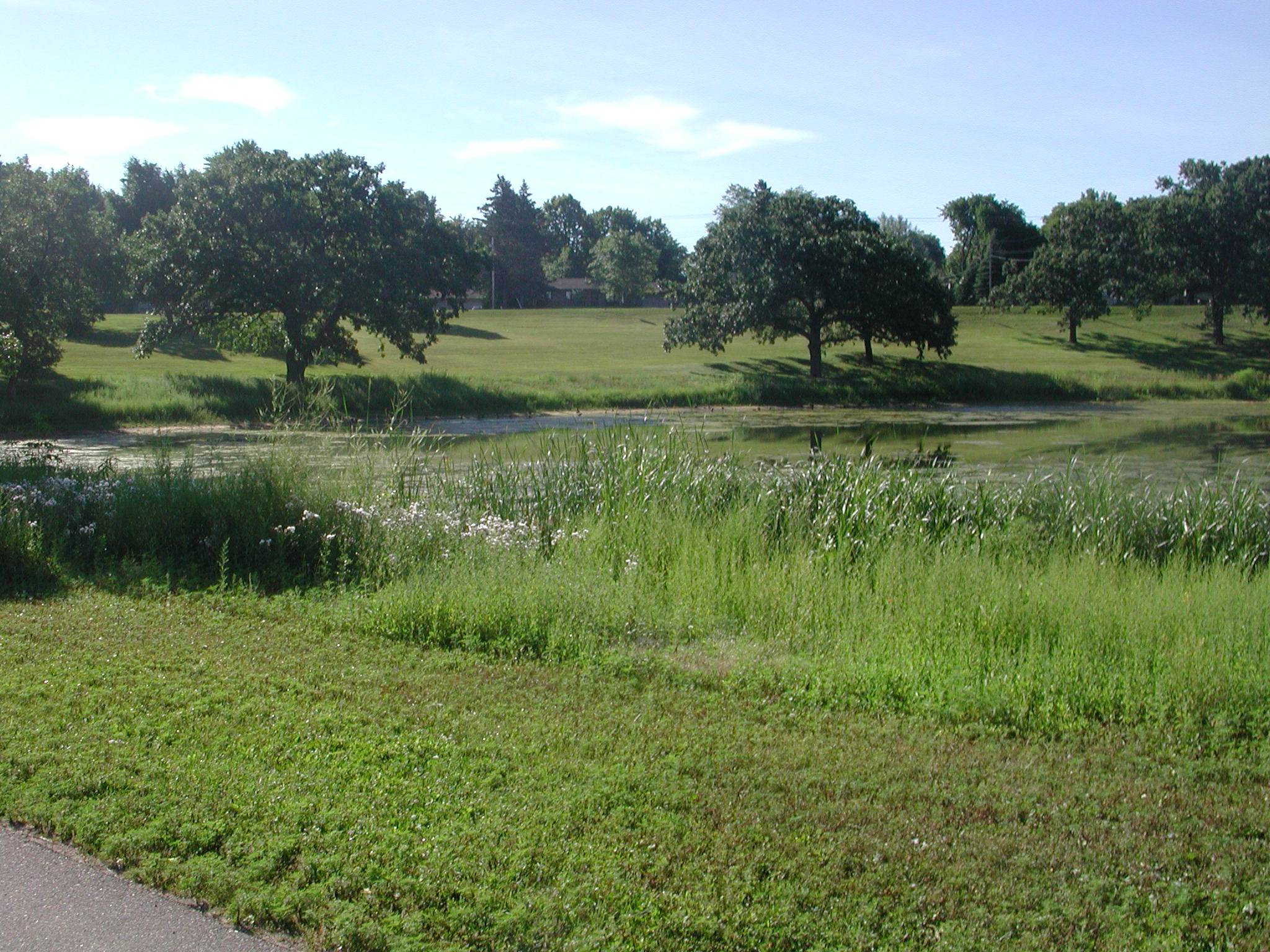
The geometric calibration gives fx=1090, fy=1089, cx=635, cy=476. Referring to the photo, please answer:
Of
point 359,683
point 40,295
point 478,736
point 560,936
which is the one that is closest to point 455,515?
point 359,683

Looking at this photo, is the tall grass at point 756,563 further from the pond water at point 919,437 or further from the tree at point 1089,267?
the tree at point 1089,267

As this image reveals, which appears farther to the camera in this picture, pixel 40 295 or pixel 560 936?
pixel 40 295

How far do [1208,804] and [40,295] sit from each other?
3620 centimetres

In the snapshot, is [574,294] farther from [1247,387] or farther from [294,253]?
[294,253]

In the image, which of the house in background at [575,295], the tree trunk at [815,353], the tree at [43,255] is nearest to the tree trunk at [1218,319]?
the tree trunk at [815,353]

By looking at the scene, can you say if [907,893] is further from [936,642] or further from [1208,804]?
[936,642]

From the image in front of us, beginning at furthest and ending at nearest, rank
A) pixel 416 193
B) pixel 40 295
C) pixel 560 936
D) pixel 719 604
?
pixel 416 193, pixel 40 295, pixel 719 604, pixel 560 936

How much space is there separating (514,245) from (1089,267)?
2455 inches

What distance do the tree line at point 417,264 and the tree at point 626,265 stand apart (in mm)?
36845

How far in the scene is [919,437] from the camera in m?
30.6

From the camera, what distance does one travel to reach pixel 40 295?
33.5 metres

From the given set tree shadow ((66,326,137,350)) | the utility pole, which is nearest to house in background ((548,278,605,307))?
the utility pole

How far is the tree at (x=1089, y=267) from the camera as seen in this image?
6306cm

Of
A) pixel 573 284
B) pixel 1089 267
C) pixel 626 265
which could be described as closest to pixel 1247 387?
pixel 1089 267
